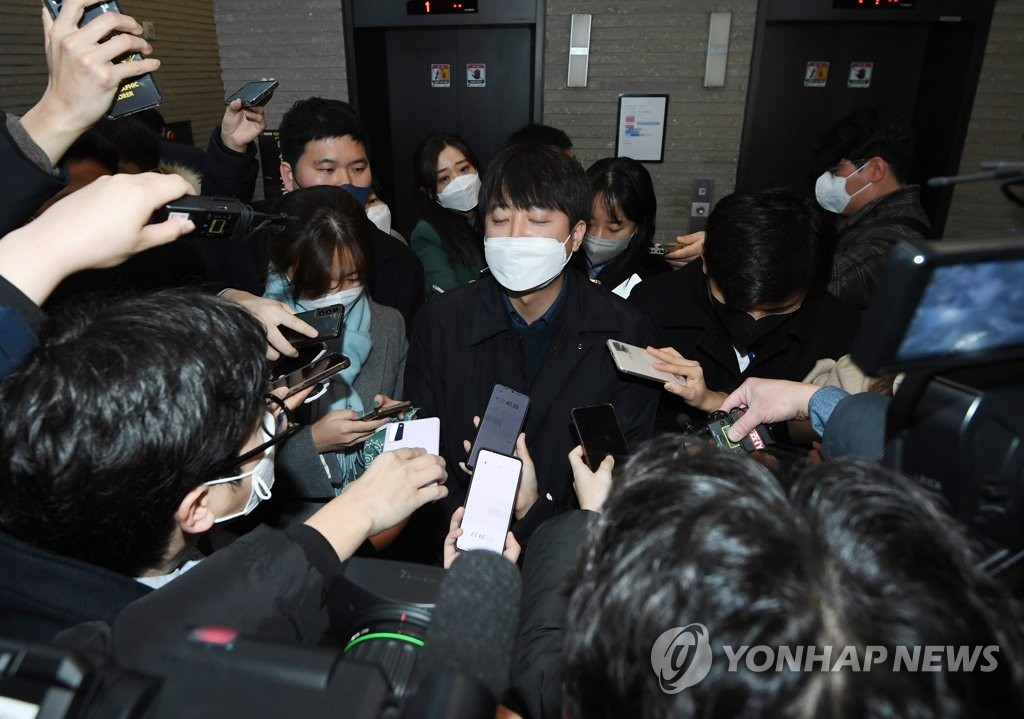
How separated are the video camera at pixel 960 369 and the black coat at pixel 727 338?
1.46m

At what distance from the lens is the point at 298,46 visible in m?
4.71

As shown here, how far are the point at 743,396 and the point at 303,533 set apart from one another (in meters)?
1.33

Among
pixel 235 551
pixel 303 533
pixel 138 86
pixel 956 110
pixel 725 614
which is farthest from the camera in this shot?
pixel 956 110

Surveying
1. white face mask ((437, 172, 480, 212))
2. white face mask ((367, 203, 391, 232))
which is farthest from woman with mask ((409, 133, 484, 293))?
white face mask ((367, 203, 391, 232))

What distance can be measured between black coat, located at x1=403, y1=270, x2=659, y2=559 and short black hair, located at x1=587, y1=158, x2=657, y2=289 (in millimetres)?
941

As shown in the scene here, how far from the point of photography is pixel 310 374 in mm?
1655

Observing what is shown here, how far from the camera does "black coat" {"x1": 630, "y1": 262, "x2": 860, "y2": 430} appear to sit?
7.25 ft

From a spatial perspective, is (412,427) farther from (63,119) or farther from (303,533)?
(63,119)

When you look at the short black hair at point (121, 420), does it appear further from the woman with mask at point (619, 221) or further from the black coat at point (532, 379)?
the woman with mask at point (619, 221)

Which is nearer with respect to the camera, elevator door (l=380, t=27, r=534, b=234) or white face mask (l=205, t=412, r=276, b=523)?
white face mask (l=205, t=412, r=276, b=523)

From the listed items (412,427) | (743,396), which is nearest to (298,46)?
(412,427)

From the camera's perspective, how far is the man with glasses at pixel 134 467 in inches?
34.8

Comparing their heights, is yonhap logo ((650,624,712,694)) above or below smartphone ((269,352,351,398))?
above

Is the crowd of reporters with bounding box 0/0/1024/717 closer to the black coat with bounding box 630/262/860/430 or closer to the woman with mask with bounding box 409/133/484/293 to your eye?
the black coat with bounding box 630/262/860/430
